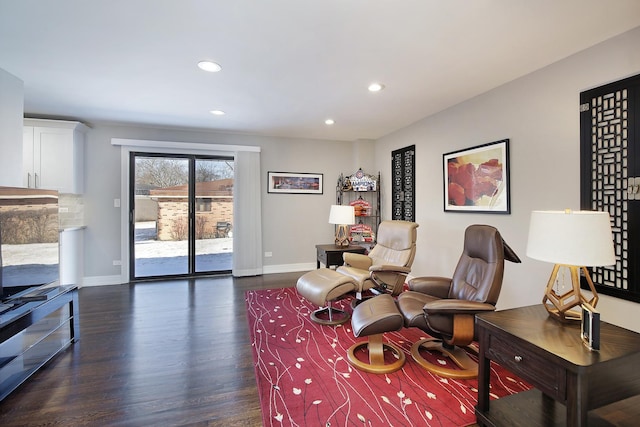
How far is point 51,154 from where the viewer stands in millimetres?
3889

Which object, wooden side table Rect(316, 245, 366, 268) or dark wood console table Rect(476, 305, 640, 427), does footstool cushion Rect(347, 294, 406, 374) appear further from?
wooden side table Rect(316, 245, 366, 268)

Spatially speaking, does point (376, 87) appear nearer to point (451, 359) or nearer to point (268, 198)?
point (451, 359)

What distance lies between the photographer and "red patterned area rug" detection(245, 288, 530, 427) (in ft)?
5.54

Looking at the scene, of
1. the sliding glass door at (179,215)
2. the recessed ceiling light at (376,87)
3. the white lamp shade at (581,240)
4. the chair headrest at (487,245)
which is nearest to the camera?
the white lamp shade at (581,240)

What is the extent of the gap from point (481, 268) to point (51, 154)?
530 centimetres

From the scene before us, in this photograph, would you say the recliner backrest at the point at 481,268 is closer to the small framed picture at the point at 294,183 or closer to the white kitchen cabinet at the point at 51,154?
the small framed picture at the point at 294,183

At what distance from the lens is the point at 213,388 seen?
1.97 m

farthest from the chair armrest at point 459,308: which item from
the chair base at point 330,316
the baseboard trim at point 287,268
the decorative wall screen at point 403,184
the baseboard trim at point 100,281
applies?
the baseboard trim at point 100,281

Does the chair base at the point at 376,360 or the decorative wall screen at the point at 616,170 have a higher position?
the decorative wall screen at the point at 616,170

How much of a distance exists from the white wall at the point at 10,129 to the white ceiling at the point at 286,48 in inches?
5.5

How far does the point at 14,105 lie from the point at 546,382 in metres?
4.55

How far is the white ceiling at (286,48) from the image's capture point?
181 cm

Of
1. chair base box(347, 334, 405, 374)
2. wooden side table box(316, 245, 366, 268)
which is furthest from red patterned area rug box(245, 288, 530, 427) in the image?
wooden side table box(316, 245, 366, 268)

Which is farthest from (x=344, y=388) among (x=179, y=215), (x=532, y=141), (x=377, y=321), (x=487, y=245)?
(x=179, y=215)
